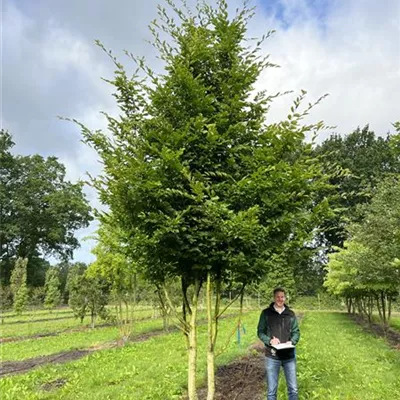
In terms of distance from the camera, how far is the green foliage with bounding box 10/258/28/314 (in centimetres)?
3678

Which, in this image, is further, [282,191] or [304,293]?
[304,293]

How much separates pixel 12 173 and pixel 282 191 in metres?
56.6

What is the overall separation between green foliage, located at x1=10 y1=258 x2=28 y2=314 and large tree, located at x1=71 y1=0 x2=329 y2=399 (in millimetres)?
34299

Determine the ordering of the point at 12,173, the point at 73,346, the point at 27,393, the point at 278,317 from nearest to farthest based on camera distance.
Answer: the point at 278,317, the point at 27,393, the point at 73,346, the point at 12,173

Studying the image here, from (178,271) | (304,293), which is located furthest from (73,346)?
(304,293)

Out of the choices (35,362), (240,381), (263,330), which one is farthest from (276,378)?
(35,362)

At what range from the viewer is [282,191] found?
6086 millimetres

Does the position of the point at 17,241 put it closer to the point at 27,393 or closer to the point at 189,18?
the point at 27,393

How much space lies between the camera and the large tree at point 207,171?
5766 mm

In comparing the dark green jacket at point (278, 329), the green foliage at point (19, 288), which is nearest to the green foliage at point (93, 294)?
the green foliage at point (19, 288)

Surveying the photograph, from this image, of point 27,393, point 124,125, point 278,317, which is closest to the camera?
point 124,125

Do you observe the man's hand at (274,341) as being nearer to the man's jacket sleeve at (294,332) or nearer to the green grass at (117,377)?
the man's jacket sleeve at (294,332)

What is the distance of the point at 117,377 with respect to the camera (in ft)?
34.3

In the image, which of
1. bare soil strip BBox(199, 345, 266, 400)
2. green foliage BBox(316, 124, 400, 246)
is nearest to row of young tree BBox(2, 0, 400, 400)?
bare soil strip BBox(199, 345, 266, 400)
